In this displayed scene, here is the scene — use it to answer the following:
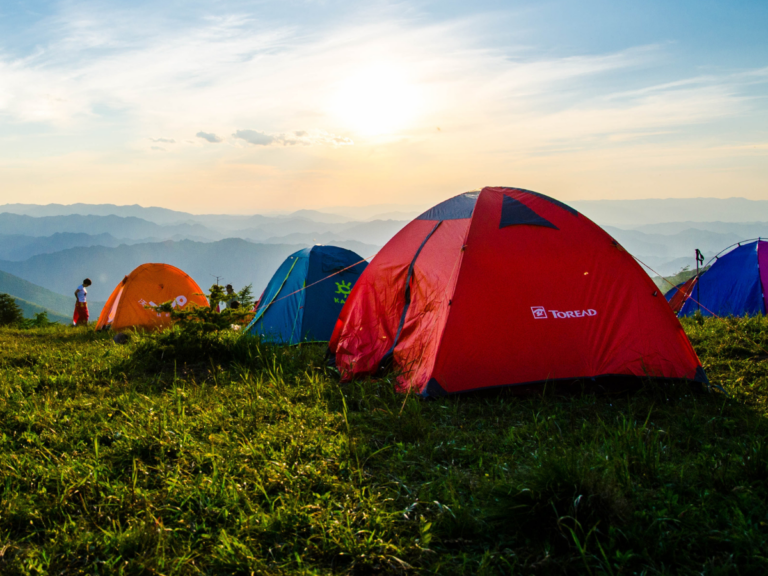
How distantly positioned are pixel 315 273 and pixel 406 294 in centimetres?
400

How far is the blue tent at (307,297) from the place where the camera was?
9.56 metres

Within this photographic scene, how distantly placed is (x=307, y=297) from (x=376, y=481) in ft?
21.3

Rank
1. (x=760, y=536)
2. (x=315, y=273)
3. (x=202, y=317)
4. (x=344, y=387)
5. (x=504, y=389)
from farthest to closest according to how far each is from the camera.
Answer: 1. (x=315, y=273)
2. (x=202, y=317)
3. (x=344, y=387)
4. (x=504, y=389)
5. (x=760, y=536)

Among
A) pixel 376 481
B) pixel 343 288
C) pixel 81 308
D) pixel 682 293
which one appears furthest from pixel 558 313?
pixel 81 308

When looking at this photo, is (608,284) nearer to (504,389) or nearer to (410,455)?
(504,389)

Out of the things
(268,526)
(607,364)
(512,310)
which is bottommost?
(268,526)

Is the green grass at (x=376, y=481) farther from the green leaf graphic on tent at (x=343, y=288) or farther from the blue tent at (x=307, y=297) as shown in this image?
the green leaf graphic on tent at (x=343, y=288)

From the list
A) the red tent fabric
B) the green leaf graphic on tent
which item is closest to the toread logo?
the green leaf graphic on tent

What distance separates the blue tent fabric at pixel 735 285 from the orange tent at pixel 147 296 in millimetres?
12143

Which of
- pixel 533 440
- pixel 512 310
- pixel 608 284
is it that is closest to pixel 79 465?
pixel 533 440

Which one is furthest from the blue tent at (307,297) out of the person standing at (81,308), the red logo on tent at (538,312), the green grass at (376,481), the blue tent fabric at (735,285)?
the person standing at (81,308)

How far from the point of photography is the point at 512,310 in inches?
217

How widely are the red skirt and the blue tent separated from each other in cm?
940

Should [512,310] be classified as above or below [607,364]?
above
